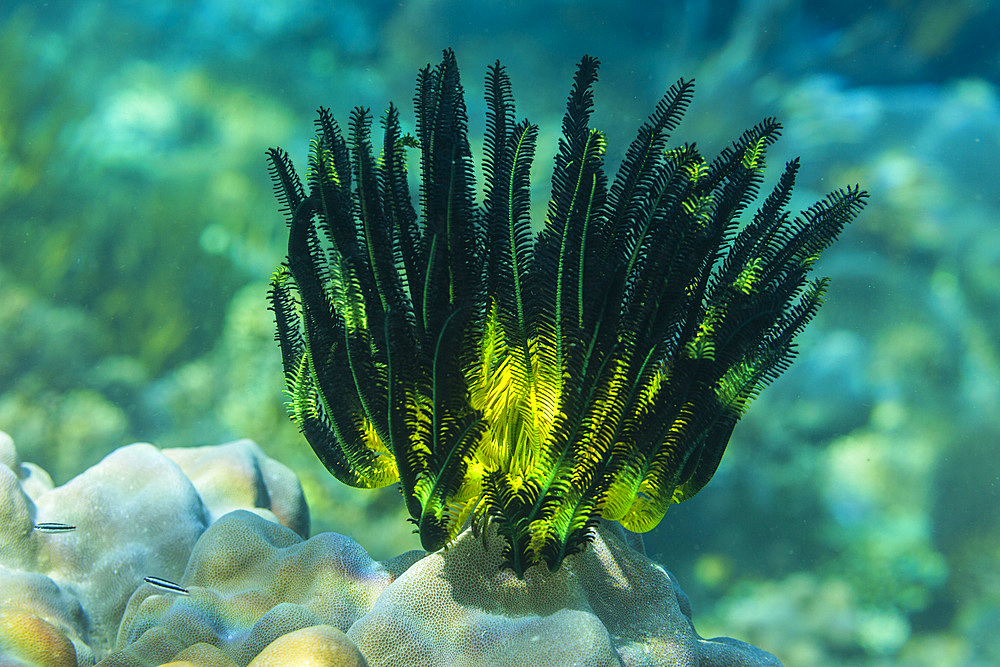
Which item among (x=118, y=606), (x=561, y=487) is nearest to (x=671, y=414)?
(x=561, y=487)

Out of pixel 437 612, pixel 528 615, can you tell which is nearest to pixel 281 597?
pixel 437 612

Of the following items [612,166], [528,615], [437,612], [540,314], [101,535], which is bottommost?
[528,615]

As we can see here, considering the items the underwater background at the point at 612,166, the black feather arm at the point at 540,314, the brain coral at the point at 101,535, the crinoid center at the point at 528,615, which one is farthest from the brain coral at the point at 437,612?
the underwater background at the point at 612,166

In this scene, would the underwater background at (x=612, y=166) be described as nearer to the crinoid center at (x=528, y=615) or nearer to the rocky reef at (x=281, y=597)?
the rocky reef at (x=281, y=597)

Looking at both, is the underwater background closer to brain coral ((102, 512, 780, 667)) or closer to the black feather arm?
brain coral ((102, 512, 780, 667))

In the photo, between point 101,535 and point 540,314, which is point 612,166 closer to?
point 540,314

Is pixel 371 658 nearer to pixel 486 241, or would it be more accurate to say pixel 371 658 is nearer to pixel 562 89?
pixel 486 241
